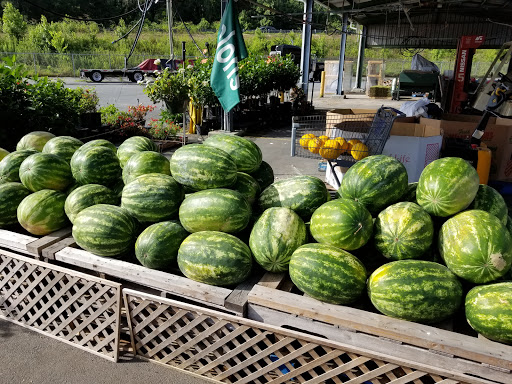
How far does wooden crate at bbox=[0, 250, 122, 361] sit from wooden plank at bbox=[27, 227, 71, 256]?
0.29 ft

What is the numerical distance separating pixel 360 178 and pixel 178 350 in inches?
71.4

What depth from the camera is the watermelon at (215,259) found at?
2.52m

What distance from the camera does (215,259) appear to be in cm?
252

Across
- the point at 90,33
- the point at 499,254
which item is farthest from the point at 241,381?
the point at 90,33

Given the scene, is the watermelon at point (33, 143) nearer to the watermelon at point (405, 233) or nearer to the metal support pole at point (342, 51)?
the watermelon at point (405, 233)

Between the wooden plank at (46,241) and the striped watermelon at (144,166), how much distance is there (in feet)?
2.47

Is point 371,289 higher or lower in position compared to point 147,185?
lower

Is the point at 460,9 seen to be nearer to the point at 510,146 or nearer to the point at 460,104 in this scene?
the point at 460,104

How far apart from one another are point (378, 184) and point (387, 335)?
1.05 meters

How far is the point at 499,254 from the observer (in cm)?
214

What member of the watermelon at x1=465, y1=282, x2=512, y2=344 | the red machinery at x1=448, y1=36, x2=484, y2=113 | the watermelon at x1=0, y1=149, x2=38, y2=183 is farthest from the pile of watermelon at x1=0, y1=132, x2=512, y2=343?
the red machinery at x1=448, y1=36, x2=484, y2=113

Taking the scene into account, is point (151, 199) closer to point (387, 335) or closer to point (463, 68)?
point (387, 335)

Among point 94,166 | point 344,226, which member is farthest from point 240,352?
point 94,166

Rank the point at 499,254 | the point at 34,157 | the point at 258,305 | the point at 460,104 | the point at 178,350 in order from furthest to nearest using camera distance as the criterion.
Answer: the point at 460,104 → the point at 34,157 → the point at 178,350 → the point at 258,305 → the point at 499,254
